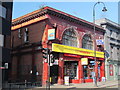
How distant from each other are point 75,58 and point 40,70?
21.5 ft

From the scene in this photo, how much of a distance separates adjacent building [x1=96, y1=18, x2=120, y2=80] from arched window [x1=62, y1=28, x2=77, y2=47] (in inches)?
391

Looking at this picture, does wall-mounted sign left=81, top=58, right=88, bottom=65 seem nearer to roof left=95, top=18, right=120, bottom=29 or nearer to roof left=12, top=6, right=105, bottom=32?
roof left=12, top=6, right=105, bottom=32

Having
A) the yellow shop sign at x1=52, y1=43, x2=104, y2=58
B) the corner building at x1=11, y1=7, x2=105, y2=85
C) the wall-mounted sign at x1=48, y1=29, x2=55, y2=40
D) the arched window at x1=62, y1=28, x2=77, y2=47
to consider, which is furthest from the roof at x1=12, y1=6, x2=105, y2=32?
the yellow shop sign at x1=52, y1=43, x2=104, y2=58

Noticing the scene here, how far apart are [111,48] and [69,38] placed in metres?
14.1

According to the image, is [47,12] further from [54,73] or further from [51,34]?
[54,73]

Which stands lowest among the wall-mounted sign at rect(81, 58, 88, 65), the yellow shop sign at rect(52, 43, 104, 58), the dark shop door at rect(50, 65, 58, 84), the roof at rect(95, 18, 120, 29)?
the dark shop door at rect(50, 65, 58, 84)

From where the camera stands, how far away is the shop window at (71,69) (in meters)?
27.2

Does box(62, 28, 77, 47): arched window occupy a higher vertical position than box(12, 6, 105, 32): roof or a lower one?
lower

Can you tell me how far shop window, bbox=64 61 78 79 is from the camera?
2717 centimetres

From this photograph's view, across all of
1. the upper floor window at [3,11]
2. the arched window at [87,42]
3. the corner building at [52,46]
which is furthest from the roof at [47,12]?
the upper floor window at [3,11]

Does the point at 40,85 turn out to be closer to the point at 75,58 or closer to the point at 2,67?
the point at 2,67

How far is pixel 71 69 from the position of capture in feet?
92.4

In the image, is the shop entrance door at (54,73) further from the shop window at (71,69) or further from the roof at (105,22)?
the roof at (105,22)

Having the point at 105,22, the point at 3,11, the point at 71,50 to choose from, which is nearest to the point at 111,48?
the point at 105,22
